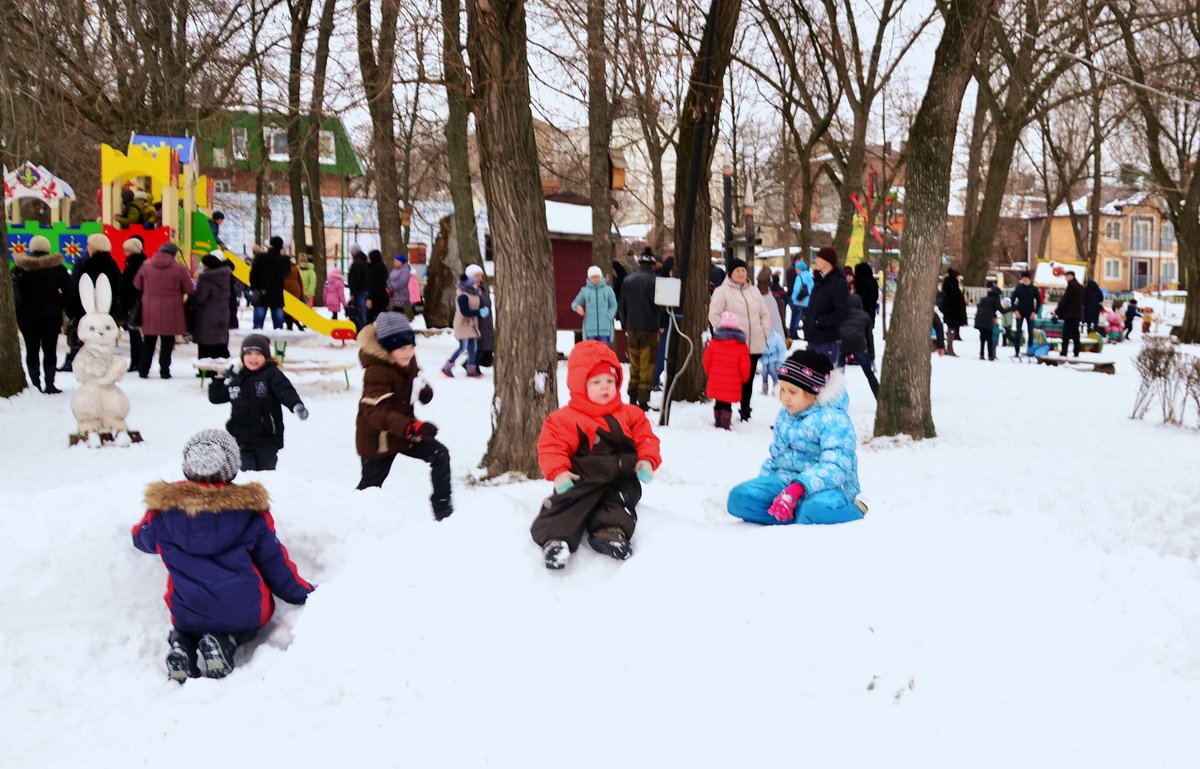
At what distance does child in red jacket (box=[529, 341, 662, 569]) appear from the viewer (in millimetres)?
4902

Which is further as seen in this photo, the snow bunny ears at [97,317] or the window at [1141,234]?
the window at [1141,234]

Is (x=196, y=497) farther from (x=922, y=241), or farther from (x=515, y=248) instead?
(x=922, y=241)

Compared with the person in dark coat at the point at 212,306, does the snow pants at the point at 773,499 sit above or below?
below

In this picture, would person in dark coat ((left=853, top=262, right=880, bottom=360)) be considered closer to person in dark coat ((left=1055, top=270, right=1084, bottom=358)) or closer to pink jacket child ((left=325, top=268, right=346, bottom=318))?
person in dark coat ((left=1055, top=270, right=1084, bottom=358))

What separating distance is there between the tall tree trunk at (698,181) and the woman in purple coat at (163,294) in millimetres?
6199

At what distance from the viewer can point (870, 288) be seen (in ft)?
54.7

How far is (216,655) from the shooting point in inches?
189

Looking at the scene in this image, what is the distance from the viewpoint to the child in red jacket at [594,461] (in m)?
4.90

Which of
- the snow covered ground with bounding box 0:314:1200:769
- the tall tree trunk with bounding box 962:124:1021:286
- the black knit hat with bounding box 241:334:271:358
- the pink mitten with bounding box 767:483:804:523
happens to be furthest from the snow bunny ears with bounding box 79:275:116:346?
the tall tree trunk with bounding box 962:124:1021:286

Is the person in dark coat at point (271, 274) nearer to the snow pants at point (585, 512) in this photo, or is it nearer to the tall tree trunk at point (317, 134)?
the tall tree trunk at point (317, 134)

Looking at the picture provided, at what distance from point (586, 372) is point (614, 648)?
4.62ft

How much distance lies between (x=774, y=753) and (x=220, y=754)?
1.93 meters

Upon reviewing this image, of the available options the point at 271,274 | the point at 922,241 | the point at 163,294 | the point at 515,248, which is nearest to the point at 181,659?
the point at 515,248

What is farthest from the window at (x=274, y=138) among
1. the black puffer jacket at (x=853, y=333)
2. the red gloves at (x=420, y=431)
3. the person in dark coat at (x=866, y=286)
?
the red gloves at (x=420, y=431)
